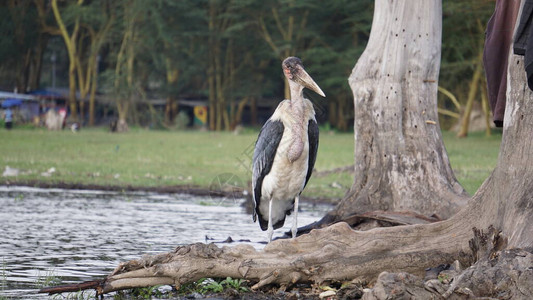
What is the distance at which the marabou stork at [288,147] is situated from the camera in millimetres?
8516

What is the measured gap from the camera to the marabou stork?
335 inches

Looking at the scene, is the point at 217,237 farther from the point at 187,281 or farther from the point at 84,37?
the point at 84,37

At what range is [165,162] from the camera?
72.6 feet

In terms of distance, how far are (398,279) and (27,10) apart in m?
47.5

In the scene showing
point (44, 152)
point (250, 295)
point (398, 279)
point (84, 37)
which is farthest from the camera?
point (84, 37)

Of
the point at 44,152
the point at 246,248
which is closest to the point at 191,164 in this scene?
the point at 44,152

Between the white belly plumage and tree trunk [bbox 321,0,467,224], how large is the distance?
750 millimetres

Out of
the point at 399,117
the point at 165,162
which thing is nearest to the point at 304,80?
the point at 399,117

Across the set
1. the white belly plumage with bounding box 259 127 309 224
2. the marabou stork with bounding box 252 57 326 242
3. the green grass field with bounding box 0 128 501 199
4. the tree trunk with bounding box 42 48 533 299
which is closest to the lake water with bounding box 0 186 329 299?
the white belly plumage with bounding box 259 127 309 224

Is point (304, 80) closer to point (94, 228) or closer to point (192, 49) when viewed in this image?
point (94, 228)

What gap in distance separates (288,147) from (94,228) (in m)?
3.27

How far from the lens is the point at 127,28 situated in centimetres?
4778

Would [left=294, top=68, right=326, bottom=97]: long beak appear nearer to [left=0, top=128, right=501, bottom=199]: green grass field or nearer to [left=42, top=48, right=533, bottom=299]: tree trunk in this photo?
[left=42, top=48, right=533, bottom=299]: tree trunk

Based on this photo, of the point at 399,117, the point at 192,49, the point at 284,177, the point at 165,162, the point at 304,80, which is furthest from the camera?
the point at 192,49
